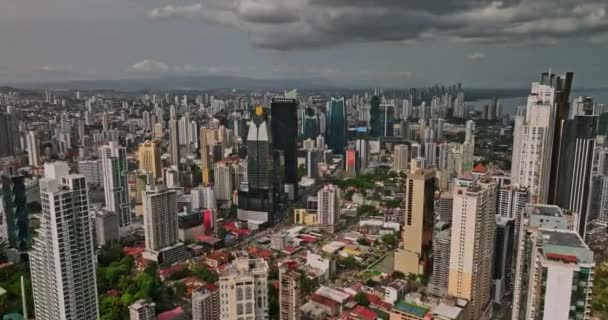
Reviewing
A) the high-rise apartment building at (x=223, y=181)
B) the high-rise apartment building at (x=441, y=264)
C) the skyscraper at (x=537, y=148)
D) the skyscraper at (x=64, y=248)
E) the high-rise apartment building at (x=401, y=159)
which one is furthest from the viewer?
the high-rise apartment building at (x=401, y=159)

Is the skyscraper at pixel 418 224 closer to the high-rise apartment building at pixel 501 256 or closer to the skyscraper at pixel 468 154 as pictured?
the high-rise apartment building at pixel 501 256

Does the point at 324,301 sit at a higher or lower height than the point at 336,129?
lower

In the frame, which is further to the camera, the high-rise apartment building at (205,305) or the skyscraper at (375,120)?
the skyscraper at (375,120)

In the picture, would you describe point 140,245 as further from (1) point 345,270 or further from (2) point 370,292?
(2) point 370,292

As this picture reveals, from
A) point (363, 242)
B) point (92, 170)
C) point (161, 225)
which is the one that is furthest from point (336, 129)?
point (161, 225)

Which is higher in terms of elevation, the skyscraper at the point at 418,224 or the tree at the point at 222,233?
the skyscraper at the point at 418,224

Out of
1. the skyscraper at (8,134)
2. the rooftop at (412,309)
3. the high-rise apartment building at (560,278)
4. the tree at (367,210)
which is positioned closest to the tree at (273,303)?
the rooftop at (412,309)

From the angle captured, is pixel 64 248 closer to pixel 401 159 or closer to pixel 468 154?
pixel 468 154
